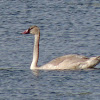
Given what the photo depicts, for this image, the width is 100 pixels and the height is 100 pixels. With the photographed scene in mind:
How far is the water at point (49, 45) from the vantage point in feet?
57.4

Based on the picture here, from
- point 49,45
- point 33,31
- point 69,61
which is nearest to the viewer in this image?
point 69,61

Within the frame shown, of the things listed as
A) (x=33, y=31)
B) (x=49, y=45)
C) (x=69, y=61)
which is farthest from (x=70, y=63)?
(x=49, y=45)

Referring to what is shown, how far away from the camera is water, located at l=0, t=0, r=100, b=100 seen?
17500 mm

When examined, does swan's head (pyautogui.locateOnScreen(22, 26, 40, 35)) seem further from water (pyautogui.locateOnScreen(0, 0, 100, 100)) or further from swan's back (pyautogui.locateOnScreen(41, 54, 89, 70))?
swan's back (pyautogui.locateOnScreen(41, 54, 89, 70))

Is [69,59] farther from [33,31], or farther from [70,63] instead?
[33,31]

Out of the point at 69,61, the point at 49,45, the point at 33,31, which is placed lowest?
the point at 49,45

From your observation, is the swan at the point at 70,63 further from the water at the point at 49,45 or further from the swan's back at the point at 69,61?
the water at the point at 49,45

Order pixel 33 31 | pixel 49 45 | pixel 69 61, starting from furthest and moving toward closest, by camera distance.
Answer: pixel 49 45, pixel 33 31, pixel 69 61

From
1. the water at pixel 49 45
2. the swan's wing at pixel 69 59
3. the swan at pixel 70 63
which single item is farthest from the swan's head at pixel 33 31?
the swan's wing at pixel 69 59

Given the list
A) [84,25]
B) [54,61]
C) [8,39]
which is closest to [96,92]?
[54,61]

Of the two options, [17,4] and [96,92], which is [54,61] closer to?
[96,92]

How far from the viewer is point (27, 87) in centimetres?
1792

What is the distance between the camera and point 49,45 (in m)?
23.6

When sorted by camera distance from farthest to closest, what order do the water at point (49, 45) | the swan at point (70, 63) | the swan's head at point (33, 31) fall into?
the swan's head at point (33, 31)
the swan at point (70, 63)
the water at point (49, 45)
